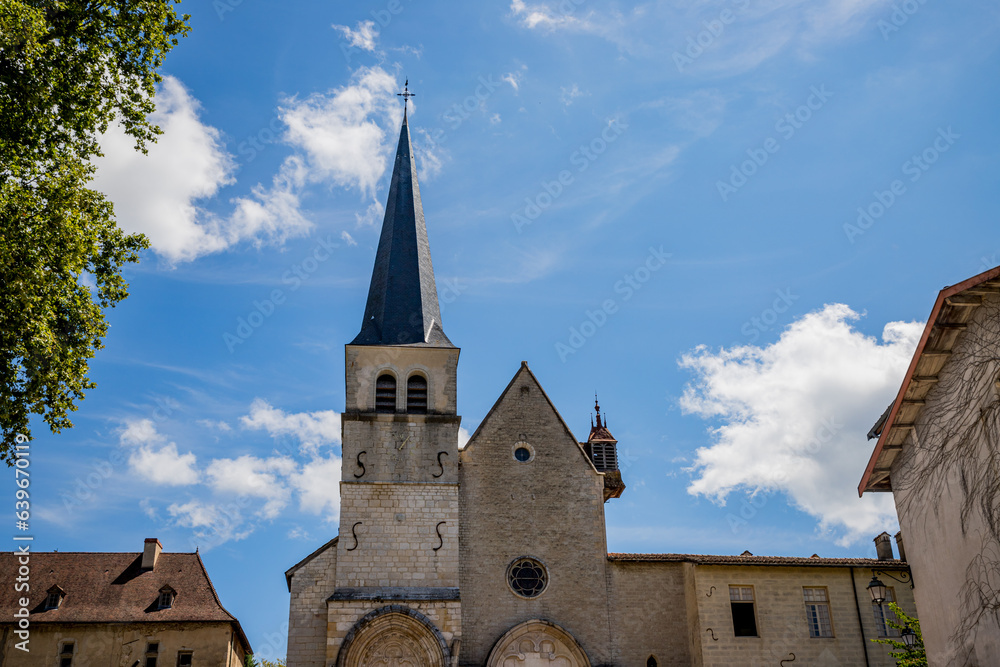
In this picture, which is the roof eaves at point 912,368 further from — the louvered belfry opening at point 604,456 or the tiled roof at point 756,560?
the louvered belfry opening at point 604,456

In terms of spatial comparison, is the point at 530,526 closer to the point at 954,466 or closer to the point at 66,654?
the point at 954,466

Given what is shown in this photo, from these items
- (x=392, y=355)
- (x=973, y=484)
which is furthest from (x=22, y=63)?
(x=973, y=484)

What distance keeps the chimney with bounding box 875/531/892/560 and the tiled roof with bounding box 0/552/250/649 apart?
62.1 feet

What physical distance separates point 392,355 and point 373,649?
735cm

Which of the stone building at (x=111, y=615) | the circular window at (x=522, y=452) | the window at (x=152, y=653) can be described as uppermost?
the circular window at (x=522, y=452)

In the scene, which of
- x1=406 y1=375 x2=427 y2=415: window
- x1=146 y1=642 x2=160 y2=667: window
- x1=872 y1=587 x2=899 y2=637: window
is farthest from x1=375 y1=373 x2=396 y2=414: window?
x1=872 y1=587 x2=899 y2=637: window

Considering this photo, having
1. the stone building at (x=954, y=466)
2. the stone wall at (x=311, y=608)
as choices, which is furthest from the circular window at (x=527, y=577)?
the stone building at (x=954, y=466)

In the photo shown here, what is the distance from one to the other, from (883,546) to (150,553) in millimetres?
22424

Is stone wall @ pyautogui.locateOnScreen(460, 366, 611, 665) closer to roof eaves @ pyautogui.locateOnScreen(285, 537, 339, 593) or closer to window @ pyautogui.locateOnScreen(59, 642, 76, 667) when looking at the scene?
roof eaves @ pyautogui.locateOnScreen(285, 537, 339, 593)

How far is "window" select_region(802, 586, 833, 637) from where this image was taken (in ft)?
66.6

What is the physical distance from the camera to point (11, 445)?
43.3ft

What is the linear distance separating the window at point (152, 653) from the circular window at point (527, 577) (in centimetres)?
1102

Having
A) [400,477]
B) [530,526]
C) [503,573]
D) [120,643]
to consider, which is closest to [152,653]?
[120,643]

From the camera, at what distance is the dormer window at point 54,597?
976 inches
